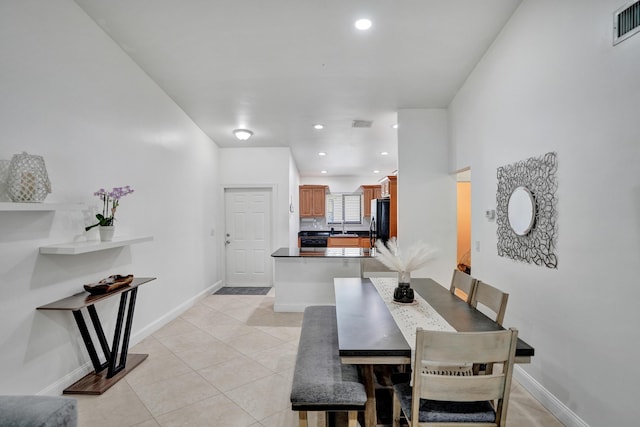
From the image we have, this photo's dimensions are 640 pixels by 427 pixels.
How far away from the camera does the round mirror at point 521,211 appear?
233 cm

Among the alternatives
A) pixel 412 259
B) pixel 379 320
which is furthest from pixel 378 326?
pixel 412 259

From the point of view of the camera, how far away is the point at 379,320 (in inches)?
72.5

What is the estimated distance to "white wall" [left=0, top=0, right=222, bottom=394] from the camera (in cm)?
197

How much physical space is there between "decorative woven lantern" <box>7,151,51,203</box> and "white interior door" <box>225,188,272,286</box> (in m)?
4.04

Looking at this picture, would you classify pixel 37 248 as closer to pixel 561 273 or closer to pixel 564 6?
pixel 561 273

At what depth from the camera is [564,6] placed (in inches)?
78.0

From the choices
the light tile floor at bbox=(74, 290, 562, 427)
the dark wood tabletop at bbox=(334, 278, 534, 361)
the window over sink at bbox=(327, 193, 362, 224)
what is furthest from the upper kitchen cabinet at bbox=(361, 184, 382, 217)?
the dark wood tabletop at bbox=(334, 278, 534, 361)

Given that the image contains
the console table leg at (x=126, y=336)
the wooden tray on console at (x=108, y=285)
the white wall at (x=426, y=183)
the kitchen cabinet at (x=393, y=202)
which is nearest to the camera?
the wooden tray on console at (x=108, y=285)

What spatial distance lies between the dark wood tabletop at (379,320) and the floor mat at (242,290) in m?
3.18

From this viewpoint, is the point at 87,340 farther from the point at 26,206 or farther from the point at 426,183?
the point at 426,183

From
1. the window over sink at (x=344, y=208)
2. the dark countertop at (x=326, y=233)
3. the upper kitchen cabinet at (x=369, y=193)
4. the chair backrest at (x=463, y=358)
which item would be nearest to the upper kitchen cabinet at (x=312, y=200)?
the dark countertop at (x=326, y=233)

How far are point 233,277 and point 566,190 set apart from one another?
17.5 feet

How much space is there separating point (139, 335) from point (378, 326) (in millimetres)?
2773

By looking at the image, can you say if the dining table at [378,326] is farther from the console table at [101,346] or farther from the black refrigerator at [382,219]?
the black refrigerator at [382,219]
